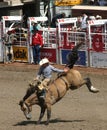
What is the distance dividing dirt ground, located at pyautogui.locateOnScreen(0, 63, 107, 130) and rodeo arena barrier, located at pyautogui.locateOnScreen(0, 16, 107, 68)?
88 cm

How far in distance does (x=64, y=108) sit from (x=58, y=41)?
8.76 m

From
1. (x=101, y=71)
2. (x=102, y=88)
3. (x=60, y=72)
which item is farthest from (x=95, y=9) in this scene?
(x=60, y=72)

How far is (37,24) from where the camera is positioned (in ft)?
85.1

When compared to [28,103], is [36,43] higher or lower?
higher

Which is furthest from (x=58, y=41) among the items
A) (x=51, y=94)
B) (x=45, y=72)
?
(x=51, y=94)

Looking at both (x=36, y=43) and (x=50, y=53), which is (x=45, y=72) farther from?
(x=50, y=53)

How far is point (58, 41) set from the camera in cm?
2536

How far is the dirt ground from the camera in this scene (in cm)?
1421

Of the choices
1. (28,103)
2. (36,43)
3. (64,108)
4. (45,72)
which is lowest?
(64,108)

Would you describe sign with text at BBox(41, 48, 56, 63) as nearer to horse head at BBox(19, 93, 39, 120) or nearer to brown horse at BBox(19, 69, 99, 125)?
brown horse at BBox(19, 69, 99, 125)

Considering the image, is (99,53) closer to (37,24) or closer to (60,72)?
(37,24)

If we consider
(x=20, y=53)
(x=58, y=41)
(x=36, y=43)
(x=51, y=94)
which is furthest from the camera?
(x=20, y=53)

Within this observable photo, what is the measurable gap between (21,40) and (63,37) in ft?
8.49

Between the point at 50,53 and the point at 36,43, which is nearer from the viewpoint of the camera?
the point at 36,43
